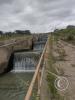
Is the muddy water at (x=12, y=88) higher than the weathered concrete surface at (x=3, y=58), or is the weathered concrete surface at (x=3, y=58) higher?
the weathered concrete surface at (x=3, y=58)

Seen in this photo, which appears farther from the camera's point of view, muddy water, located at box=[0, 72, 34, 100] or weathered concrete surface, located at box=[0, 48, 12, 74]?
weathered concrete surface, located at box=[0, 48, 12, 74]

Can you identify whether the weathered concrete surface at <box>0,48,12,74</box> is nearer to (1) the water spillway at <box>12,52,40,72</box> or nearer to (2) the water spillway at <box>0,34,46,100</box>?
(2) the water spillway at <box>0,34,46,100</box>

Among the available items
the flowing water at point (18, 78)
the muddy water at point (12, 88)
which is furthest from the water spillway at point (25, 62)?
the muddy water at point (12, 88)

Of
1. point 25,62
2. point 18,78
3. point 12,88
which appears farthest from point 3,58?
point 12,88

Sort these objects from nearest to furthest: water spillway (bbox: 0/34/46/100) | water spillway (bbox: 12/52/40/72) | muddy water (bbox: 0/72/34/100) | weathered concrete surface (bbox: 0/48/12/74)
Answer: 1. muddy water (bbox: 0/72/34/100)
2. water spillway (bbox: 0/34/46/100)
3. weathered concrete surface (bbox: 0/48/12/74)
4. water spillway (bbox: 12/52/40/72)

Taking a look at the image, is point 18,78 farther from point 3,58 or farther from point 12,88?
point 3,58

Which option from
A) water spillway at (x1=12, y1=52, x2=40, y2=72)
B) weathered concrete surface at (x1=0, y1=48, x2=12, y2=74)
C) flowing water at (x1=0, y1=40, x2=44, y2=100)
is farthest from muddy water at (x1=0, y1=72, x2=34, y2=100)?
water spillway at (x1=12, y1=52, x2=40, y2=72)

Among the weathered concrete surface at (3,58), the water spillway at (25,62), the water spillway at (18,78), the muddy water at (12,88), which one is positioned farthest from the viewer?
the water spillway at (25,62)

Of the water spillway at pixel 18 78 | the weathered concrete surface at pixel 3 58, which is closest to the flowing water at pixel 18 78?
the water spillway at pixel 18 78

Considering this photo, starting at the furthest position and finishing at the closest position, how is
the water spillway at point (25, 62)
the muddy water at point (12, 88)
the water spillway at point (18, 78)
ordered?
the water spillway at point (25, 62) < the water spillway at point (18, 78) < the muddy water at point (12, 88)

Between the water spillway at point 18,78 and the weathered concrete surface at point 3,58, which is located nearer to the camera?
the water spillway at point 18,78

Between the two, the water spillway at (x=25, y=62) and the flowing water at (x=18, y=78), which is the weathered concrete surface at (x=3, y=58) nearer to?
the flowing water at (x=18, y=78)

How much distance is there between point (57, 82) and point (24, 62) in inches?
678

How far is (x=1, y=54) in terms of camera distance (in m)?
22.1
